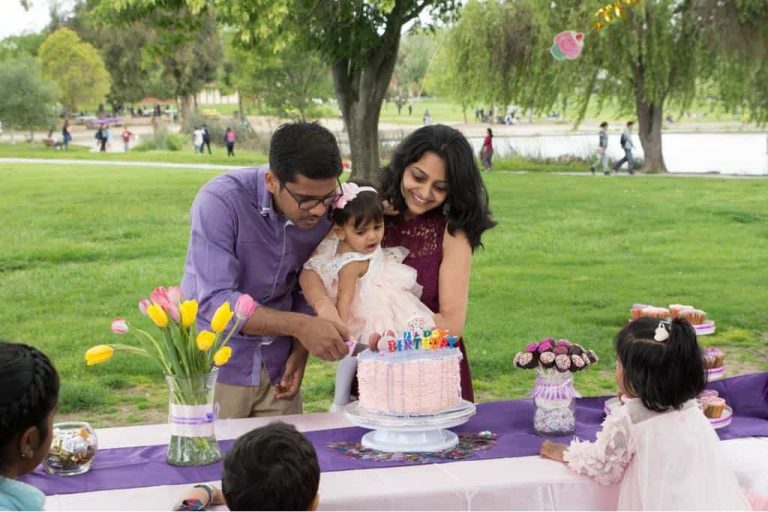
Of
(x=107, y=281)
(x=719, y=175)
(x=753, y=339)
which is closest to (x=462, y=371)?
(x=753, y=339)

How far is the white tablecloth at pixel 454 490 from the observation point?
96.9 inches

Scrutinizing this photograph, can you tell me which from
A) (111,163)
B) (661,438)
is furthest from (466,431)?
(111,163)

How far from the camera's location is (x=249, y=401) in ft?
10.5

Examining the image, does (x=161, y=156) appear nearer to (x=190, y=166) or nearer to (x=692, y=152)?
(x=190, y=166)

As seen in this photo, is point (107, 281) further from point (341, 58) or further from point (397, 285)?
point (397, 285)

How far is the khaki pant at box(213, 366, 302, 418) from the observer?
126 inches

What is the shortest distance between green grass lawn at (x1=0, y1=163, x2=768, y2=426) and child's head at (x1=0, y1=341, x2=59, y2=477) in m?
3.95

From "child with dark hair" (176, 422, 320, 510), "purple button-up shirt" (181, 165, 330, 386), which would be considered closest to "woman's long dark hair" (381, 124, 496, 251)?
"purple button-up shirt" (181, 165, 330, 386)

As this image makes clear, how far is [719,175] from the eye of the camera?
70.6 ft

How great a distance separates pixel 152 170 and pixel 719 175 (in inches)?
500

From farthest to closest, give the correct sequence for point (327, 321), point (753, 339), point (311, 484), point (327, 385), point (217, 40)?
point (217, 40)
point (753, 339)
point (327, 385)
point (327, 321)
point (311, 484)

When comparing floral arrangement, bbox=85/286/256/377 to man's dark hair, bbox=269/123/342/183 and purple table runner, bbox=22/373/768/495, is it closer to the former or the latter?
purple table runner, bbox=22/373/768/495

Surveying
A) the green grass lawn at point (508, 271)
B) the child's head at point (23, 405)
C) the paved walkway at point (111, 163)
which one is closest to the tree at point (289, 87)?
the paved walkway at point (111, 163)

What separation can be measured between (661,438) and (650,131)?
21.4 m
